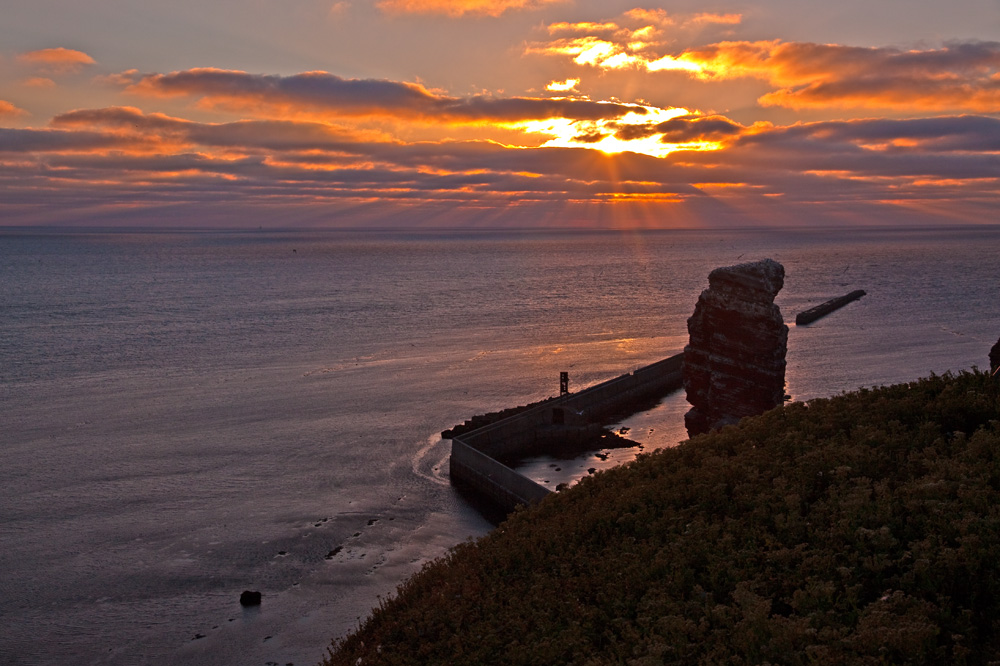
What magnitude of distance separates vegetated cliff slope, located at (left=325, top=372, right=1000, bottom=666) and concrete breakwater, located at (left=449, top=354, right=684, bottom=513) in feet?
43.9

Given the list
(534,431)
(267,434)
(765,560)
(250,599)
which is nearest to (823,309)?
(534,431)

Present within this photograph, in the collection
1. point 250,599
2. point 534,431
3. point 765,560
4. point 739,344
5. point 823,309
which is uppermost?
point 739,344

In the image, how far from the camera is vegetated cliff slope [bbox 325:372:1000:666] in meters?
11.5

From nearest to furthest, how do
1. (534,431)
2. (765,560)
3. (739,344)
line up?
1. (765,560)
2. (739,344)
3. (534,431)

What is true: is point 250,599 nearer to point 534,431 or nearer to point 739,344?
point 534,431

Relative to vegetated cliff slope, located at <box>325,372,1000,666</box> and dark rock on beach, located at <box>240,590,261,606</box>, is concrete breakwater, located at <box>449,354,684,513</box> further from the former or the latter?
vegetated cliff slope, located at <box>325,372,1000,666</box>

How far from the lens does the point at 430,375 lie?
62.3 m

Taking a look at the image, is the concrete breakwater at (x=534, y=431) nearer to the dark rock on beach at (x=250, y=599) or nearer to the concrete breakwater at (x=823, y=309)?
the dark rock on beach at (x=250, y=599)

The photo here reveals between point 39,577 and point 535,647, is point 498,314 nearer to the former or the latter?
point 39,577

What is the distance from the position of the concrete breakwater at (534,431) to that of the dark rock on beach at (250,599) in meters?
11.1

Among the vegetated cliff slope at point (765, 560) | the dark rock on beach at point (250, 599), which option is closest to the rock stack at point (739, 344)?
the vegetated cliff slope at point (765, 560)

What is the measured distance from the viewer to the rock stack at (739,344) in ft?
109

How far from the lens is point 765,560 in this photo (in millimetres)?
13844

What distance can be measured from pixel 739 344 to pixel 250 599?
22.4 metres
